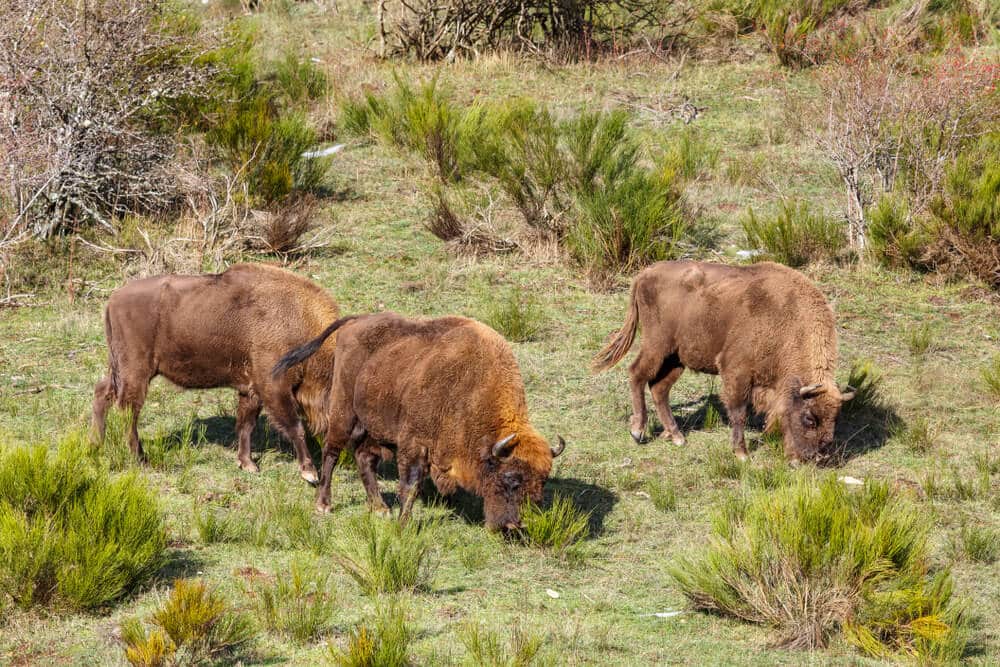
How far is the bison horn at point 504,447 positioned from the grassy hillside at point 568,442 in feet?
1.89

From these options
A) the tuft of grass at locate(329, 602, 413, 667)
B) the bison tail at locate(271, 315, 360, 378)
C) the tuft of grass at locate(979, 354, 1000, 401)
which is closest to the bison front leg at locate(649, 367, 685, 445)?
the tuft of grass at locate(979, 354, 1000, 401)

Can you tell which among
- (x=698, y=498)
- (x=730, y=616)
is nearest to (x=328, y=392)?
(x=698, y=498)

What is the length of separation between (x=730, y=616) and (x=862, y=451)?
11.7 ft

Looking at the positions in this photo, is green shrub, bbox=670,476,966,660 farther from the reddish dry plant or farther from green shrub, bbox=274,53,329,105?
green shrub, bbox=274,53,329,105

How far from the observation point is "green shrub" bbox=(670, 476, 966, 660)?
6129 millimetres

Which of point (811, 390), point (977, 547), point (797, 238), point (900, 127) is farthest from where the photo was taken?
point (900, 127)

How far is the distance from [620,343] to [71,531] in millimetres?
5447

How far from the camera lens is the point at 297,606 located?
6254 millimetres

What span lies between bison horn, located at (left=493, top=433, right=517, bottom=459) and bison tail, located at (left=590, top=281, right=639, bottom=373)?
125 inches

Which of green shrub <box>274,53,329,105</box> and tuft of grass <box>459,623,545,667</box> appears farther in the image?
green shrub <box>274,53,329,105</box>

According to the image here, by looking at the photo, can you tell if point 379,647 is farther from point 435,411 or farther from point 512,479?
point 435,411

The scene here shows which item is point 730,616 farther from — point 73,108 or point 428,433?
point 73,108

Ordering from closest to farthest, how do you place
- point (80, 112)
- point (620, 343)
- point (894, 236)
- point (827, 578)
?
point (827, 578) < point (620, 343) < point (894, 236) < point (80, 112)

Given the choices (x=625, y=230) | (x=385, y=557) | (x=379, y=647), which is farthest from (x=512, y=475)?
(x=625, y=230)
